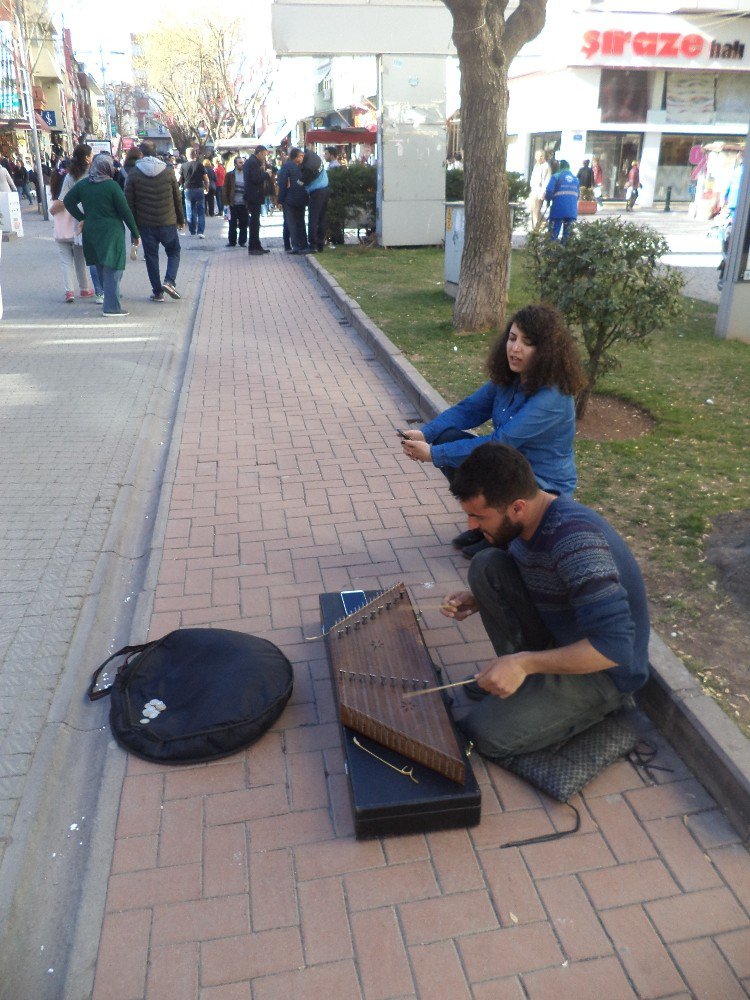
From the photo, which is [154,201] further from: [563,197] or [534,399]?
[534,399]

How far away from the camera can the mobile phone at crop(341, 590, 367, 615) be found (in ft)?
12.1

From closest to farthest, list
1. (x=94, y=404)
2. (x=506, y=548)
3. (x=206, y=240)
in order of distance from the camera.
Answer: (x=506, y=548)
(x=94, y=404)
(x=206, y=240)

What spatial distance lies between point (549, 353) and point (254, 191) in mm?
12920

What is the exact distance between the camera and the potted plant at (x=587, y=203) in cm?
2500

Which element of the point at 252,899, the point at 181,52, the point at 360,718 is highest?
the point at 181,52

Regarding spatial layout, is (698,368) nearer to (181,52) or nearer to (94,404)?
(94,404)

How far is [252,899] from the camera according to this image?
245cm

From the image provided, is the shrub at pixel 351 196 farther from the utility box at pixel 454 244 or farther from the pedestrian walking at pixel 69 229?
the pedestrian walking at pixel 69 229

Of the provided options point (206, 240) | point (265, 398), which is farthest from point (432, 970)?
point (206, 240)

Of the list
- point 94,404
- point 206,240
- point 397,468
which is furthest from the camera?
point 206,240

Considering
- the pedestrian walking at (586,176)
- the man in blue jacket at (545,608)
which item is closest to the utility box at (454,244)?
the man in blue jacket at (545,608)

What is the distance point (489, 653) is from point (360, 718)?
0.95 metres

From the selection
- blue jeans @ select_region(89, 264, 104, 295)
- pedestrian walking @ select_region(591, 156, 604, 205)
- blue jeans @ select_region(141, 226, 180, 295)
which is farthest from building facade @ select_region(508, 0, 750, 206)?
blue jeans @ select_region(89, 264, 104, 295)

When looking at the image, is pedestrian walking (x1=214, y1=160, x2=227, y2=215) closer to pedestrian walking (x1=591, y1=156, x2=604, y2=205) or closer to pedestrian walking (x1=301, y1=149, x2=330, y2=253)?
pedestrian walking (x1=301, y1=149, x2=330, y2=253)
